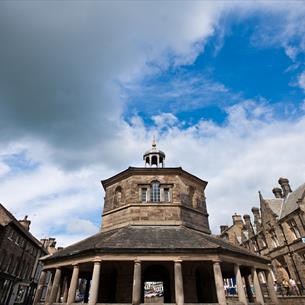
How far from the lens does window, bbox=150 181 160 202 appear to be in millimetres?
17392

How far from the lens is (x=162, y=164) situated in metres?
20.2

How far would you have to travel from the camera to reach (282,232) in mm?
27859

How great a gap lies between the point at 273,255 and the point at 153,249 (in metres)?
24.2

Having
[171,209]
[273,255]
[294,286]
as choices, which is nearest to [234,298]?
[294,286]

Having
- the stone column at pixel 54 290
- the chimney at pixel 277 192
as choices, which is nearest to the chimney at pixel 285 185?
the chimney at pixel 277 192

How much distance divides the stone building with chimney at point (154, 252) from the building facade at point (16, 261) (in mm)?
12602

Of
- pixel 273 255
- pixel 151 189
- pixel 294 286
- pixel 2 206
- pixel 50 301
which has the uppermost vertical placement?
pixel 2 206

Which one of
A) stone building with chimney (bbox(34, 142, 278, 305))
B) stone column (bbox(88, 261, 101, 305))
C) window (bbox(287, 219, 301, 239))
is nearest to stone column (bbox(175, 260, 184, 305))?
stone building with chimney (bbox(34, 142, 278, 305))

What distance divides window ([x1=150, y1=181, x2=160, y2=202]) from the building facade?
61.8ft

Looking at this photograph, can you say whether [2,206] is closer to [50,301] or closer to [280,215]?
[50,301]

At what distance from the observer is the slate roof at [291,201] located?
27.4 metres

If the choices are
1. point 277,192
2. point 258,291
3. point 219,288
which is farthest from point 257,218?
point 219,288

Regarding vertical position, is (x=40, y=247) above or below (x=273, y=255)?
above

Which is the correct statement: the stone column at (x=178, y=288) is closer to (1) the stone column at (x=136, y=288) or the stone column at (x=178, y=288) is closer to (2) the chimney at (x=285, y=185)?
(1) the stone column at (x=136, y=288)
